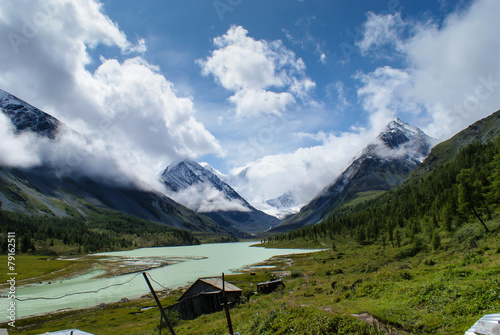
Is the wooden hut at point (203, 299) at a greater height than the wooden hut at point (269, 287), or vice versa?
the wooden hut at point (203, 299)

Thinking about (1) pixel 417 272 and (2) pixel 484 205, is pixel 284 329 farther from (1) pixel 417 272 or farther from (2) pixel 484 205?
(2) pixel 484 205

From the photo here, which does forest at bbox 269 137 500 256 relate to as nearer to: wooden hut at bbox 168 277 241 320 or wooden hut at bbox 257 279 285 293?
wooden hut at bbox 257 279 285 293

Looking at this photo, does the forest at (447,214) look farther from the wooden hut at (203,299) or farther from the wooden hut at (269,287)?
the wooden hut at (203,299)

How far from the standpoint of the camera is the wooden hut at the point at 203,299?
40938 mm

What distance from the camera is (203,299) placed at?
42.0m

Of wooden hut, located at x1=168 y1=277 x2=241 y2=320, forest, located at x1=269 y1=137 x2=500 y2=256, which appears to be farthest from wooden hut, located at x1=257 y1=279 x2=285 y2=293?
forest, located at x1=269 y1=137 x2=500 y2=256

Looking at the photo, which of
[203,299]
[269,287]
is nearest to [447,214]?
[269,287]

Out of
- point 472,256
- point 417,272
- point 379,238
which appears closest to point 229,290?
point 417,272

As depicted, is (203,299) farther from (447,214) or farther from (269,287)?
(447,214)

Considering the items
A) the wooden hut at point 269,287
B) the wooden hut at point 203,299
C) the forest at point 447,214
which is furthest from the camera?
the wooden hut at point 269,287

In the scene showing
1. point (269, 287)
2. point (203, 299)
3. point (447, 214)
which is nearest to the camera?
point (203, 299)

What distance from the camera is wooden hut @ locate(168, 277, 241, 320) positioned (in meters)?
40.9

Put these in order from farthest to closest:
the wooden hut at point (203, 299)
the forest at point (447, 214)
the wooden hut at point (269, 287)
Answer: the wooden hut at point (269, 287), the forest at point (447, 214), the wooden hut at point (203, 299)

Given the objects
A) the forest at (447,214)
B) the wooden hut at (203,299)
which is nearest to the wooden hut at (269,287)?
the wooden hut at (203,299)
